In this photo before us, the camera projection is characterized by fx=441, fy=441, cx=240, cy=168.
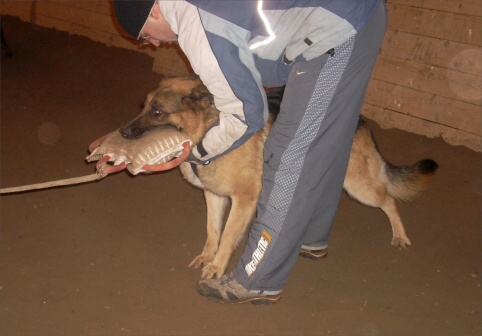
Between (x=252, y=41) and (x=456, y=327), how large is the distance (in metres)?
1.79

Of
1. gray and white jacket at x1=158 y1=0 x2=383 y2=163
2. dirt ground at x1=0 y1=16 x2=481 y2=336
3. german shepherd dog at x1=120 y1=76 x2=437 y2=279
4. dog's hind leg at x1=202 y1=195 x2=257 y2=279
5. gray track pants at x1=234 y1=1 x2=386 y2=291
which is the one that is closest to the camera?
gray and white jacket at x1=158 y1=0 x2=383 y2=163

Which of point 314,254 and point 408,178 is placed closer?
point 314,254

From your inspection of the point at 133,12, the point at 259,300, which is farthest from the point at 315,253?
the point at 133,12

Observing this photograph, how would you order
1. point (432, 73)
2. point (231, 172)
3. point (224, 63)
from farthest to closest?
point (432, 73) → point (231, 172) → point (224, 63)

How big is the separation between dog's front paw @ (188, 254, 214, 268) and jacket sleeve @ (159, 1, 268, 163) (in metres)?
1.12

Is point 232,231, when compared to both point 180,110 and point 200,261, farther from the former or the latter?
point 180,110

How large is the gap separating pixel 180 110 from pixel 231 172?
1.47ft

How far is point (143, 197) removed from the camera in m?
3.41

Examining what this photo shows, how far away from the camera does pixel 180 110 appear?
2.41 meters

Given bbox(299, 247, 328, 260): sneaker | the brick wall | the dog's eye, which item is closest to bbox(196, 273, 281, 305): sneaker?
A: bbox(299, 247, 328, 260): sneaker

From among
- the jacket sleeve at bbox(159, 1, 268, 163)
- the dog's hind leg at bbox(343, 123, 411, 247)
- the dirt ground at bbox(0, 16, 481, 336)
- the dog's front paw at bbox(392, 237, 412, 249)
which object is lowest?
the dirt ground at bbox(0, 16, 481, 336)

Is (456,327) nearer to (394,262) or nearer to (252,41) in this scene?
(394,262)

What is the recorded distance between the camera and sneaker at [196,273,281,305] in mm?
2340

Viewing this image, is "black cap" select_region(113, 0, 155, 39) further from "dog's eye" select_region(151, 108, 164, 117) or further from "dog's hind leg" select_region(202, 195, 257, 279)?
"dog's hind leg" select_region(202, 195, 257, 279)
